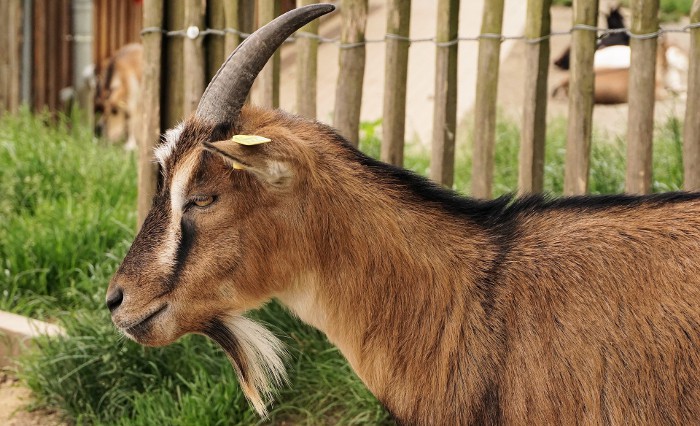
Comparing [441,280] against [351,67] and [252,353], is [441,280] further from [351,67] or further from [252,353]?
[351,67]

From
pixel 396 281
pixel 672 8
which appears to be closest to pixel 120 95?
pixel 672 8

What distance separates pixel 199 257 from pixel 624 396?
54.9 inches

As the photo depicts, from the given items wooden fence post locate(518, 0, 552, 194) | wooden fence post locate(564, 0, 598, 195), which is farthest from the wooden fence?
wooden fence post locate(564, 0, 598, 195)

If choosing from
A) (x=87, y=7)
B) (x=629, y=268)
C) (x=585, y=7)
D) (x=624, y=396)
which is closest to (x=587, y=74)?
(x=585, y=7)

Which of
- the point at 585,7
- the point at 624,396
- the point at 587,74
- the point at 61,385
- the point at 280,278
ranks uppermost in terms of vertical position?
the point at 585,7

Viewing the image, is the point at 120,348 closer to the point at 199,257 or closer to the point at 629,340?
the point at 199,257

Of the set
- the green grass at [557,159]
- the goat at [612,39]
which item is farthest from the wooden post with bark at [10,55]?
the goat at [612,39]

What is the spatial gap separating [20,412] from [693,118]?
11.3 feet

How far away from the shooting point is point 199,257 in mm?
3320

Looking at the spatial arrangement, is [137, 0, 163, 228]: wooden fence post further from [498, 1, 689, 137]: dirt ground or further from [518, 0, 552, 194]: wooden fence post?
[498, 1, 689, 137]: dirt ground

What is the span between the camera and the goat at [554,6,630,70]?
902 cm

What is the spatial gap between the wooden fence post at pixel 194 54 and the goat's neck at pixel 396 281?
6.81 ft

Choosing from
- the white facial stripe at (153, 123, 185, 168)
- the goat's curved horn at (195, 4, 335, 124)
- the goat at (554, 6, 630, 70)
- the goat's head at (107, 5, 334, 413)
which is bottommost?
the goat's head at (107, 5, 334, 413)

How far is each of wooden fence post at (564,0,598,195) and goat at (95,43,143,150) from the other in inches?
286
